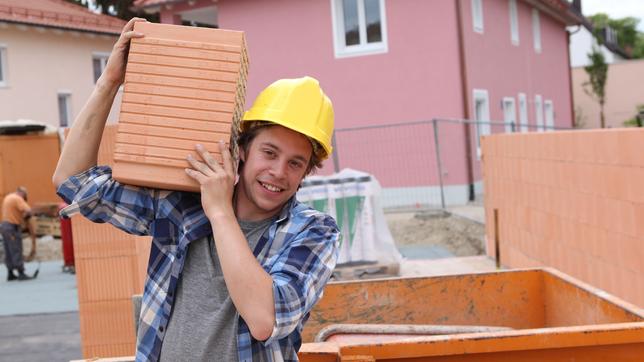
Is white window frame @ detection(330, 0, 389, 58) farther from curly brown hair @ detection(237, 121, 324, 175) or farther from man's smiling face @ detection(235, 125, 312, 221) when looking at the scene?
man's smiling face @ detection(235, 125, 312, 221)

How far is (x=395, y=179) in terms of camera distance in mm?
19109

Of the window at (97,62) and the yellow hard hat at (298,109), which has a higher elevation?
the window at (97,62)

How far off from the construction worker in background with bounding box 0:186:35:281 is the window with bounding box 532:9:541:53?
55.8 feet

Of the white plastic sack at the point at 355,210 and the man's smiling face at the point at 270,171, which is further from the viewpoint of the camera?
the white plastic sack at the point at 355,210

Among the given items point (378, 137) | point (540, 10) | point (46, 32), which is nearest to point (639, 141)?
point (378, 137)

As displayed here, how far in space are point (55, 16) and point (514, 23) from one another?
14.8 m

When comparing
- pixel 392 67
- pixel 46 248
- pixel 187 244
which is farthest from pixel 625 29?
pixel 187 244

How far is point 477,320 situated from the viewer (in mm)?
4652

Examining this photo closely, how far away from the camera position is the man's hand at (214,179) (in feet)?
7.40

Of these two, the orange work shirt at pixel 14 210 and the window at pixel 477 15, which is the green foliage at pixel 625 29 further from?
the orange work shirt at pixel 14 210

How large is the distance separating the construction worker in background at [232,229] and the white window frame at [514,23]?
22.9 meters

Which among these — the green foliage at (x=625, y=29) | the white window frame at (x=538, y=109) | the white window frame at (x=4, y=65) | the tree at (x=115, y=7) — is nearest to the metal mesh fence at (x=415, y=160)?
the white window frame at (x=538, y=109)

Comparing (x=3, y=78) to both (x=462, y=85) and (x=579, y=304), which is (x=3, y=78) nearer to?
(x=462, y=85)

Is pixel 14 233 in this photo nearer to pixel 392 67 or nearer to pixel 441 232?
pixel 441 232
